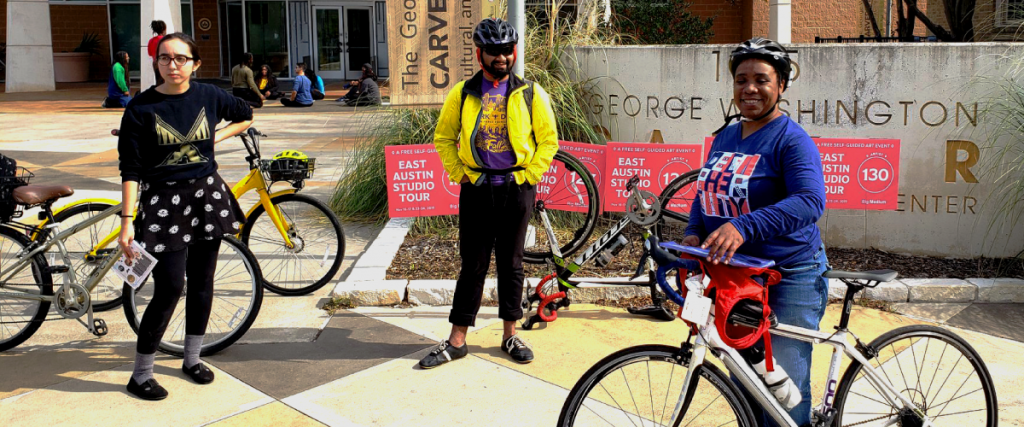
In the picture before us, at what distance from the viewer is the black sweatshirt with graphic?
4.28 metres

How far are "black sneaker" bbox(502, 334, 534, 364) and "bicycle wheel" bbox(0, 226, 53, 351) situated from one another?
251 centimetres

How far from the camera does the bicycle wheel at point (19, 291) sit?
4.98 m

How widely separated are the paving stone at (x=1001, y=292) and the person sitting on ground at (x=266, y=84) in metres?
18.4

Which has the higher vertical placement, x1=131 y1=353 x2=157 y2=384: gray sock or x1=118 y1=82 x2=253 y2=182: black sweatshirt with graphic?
x1=118 y1=82 x2=253 y2=182: black sweatshirt with graphic

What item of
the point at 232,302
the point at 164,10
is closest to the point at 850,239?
the point at 232,302

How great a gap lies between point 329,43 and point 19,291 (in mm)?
25058

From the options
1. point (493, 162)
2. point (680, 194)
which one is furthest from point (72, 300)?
point (680, 194)

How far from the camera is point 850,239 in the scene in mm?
7238

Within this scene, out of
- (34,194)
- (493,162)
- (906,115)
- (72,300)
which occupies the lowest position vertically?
(72,300)

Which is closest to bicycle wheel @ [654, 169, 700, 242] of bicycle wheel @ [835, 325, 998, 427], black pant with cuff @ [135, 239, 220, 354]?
bicycle wheel @ [835, 325, 998, 427]

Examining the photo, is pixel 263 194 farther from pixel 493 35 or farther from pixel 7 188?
pixel 493 35

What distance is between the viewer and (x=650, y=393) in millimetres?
3176

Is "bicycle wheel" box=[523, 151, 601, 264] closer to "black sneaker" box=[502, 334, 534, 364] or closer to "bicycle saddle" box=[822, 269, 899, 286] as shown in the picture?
"black sneaker" box=[502, 334, 534, 364]

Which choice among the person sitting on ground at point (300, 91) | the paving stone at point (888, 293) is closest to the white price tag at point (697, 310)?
the paving stone at point (888, 293)
